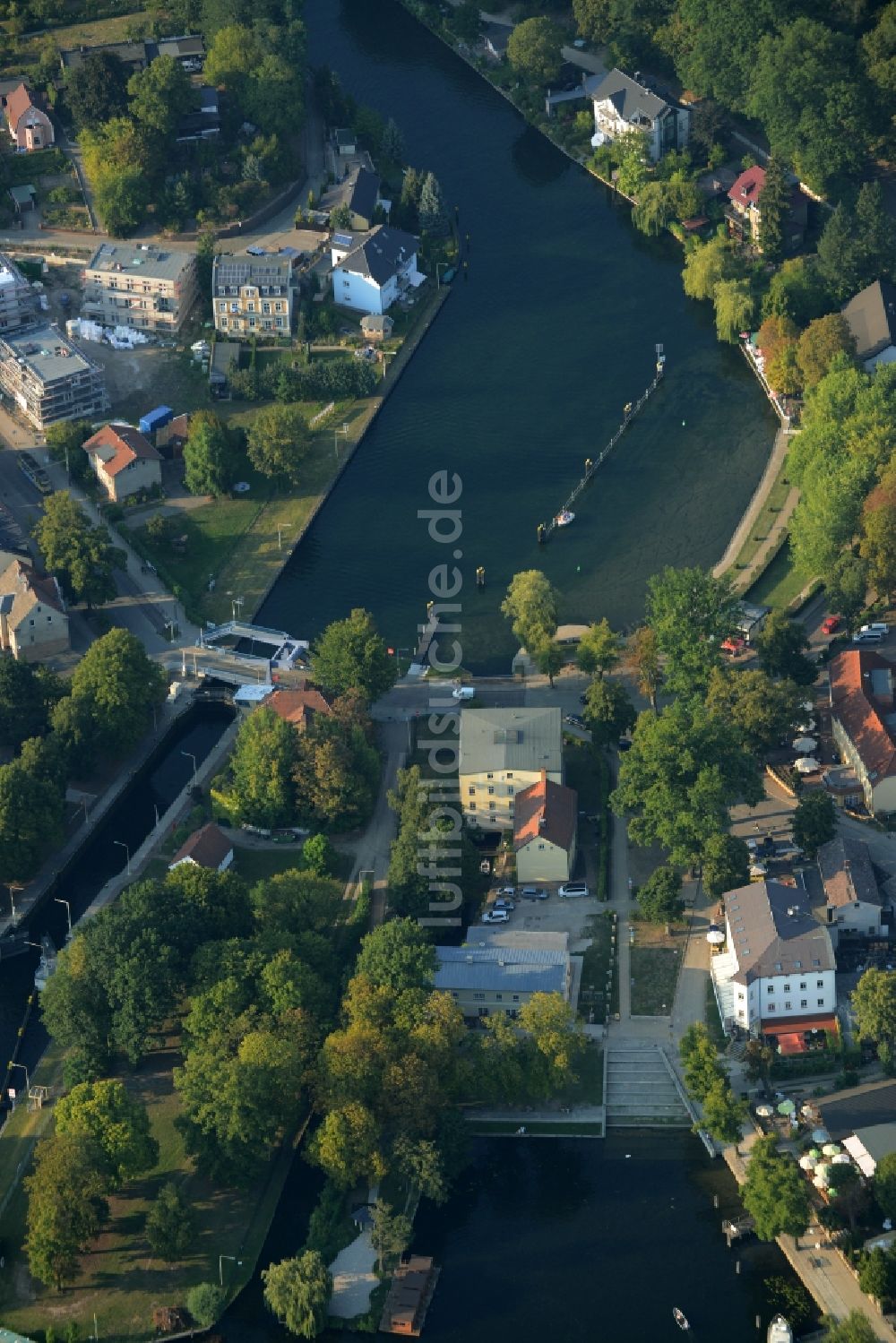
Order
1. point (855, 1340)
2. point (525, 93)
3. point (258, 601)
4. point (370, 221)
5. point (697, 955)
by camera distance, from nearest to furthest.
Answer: point (855, 1340) → point (697, 955) → point (258, 601) → point (370, 221) → point (525, 93)

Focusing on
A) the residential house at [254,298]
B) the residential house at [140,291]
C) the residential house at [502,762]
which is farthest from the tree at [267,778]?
the residential house at [140,291]

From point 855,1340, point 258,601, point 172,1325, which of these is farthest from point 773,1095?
point 258,601

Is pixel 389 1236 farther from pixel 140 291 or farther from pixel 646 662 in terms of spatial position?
pixel 140 291

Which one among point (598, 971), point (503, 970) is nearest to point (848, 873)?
point (598, 971)

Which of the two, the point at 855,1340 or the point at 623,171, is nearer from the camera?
the point at 855,1340

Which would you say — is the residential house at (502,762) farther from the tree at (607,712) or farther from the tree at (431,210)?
the tree at (431,210)

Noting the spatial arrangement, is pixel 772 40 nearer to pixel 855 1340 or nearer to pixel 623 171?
pixel 623 171
